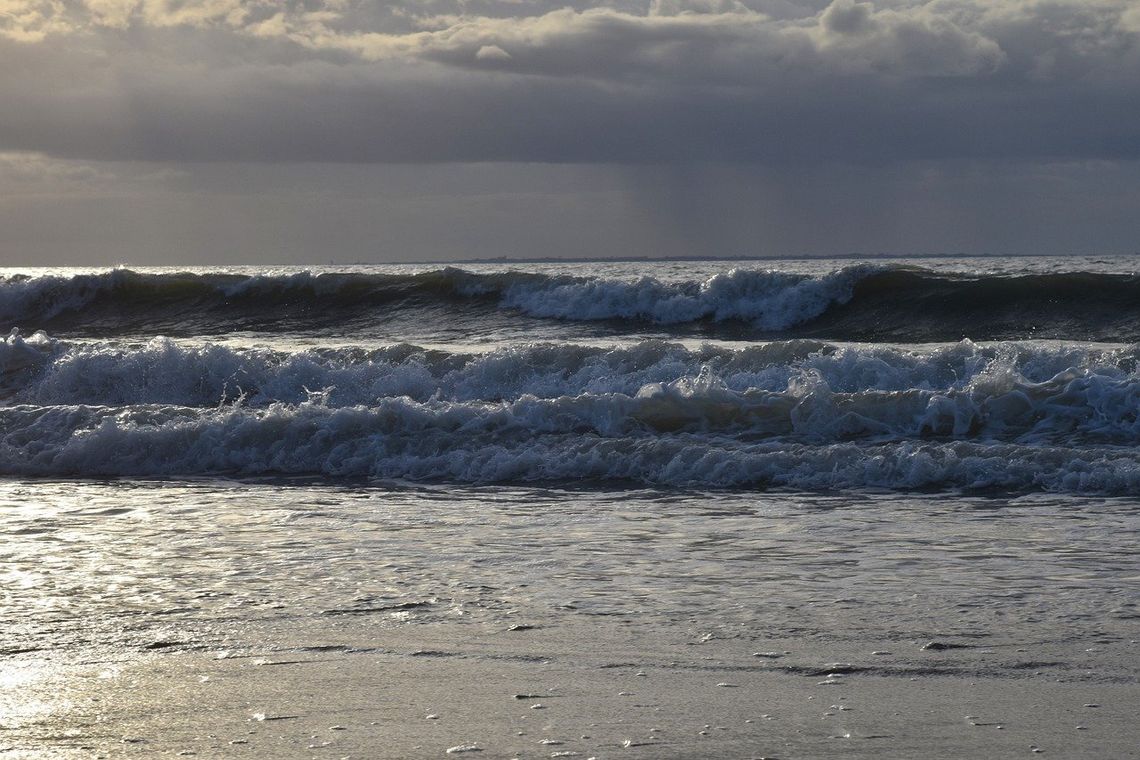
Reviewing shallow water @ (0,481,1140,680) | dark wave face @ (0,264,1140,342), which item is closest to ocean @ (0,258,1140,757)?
shallow water @ (0,481,1140,680)

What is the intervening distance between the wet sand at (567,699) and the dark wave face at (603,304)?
15860mm

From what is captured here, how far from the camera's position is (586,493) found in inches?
338

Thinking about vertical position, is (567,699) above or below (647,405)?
below

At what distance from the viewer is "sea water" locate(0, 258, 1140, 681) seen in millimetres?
5062

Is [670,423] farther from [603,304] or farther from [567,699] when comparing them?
[603,304]

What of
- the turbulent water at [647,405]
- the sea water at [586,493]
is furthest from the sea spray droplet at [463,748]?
the turbulent water at [647,405]

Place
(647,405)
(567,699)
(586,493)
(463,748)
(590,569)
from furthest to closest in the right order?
(647,405) → (586,493) → (590,569) → (567,699) → (463,748)

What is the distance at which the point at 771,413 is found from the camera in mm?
10727

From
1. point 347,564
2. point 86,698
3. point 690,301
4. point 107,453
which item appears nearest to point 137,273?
point 690,301

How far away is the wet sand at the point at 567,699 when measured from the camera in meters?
3.53

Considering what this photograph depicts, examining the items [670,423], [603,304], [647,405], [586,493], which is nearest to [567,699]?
[586,493]

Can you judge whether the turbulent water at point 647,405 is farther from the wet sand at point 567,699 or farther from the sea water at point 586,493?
the wet sand at point 567,699

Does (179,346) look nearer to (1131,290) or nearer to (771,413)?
(771,413)

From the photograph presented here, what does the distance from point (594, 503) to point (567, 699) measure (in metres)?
4.15
